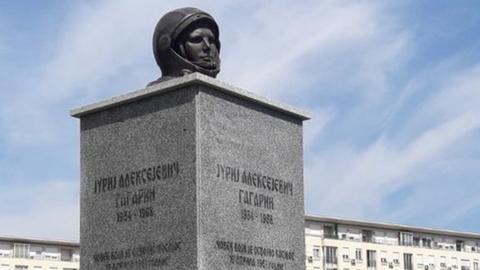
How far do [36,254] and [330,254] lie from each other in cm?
2950

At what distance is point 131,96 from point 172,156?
1.25 metres

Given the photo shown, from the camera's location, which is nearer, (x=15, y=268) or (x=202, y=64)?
(x=202, y=64)

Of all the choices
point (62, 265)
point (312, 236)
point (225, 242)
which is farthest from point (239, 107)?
point (62, 265)

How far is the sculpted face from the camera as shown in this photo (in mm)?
15633

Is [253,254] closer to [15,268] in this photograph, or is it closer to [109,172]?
[109,172]

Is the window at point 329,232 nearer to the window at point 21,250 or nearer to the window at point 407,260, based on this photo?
the window at point 407,260

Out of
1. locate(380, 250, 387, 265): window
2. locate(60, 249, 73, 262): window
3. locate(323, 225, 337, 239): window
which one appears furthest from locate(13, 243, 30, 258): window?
locate(380, 250, 387, 265): window

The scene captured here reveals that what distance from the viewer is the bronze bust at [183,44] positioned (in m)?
15.5

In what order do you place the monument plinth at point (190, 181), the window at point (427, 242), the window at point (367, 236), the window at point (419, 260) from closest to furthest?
the monument plinth at point (190, 181), the window at point (367, 236), the window at point (419, 260), the window at point (427, 242)

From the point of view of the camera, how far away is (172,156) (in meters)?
14.9

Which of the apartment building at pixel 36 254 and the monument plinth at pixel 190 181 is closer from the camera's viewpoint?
the monument plinth at pixel 190 181

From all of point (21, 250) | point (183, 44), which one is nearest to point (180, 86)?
point (183, 44)

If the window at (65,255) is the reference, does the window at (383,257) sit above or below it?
below

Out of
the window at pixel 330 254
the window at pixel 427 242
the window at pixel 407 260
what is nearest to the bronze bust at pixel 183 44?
the window at pixel 330 254
